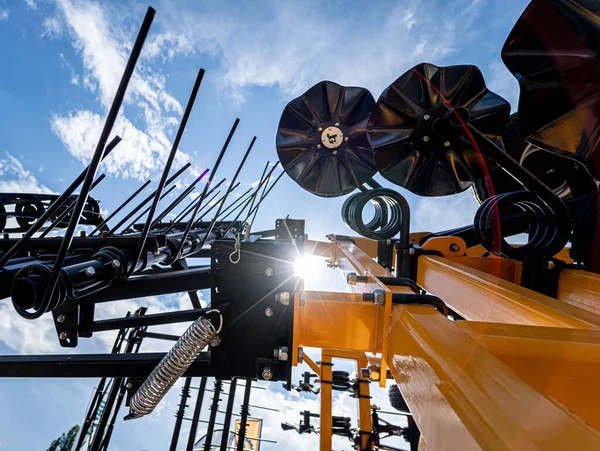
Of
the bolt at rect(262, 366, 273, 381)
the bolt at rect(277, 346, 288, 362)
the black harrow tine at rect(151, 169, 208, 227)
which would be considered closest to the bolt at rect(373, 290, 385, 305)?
the bolt at rect(277, 346, 288, 362)

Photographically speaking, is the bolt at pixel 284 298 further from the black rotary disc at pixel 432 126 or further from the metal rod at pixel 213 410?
the metal rod at pixel 213 410

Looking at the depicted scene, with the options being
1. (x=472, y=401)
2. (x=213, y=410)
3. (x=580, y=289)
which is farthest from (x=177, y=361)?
(x=213, y=410)

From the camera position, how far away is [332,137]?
4.45 metres

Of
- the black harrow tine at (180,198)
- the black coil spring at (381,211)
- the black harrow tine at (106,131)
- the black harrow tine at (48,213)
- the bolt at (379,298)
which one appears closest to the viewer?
the black harrow tine at (106,131)

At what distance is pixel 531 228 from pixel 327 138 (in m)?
2.93

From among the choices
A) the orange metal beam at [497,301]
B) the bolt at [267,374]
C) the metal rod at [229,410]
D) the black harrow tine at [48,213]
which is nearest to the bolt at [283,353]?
A: the bolt at [267,374]

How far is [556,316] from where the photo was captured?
135 cm

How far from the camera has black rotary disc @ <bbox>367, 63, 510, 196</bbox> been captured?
10.7 ft

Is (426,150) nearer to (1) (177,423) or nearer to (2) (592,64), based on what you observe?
(2) (592,64)

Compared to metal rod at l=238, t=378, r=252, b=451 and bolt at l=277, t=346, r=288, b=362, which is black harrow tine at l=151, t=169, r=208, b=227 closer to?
bolt at l=277, t=346, r=288, b=362

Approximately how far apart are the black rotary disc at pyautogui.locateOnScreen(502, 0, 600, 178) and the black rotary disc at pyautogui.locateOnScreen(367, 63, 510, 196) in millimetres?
1067

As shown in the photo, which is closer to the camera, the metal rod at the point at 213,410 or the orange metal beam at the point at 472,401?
the orange metal beam at the point at 472,401

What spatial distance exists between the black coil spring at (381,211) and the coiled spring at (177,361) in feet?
8.52

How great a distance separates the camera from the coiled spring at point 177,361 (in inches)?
58.1
